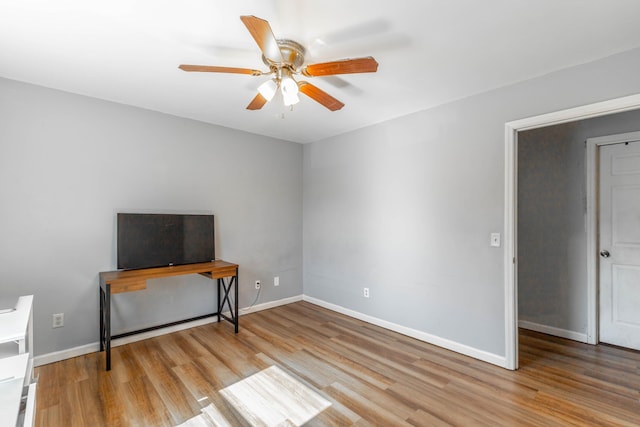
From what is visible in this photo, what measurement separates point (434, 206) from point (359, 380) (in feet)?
5.91

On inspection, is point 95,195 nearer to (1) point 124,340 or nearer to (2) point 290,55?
(1) point 124,340

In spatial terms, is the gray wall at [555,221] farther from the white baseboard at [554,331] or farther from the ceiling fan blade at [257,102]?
the ceiling fan blade at [257,102]

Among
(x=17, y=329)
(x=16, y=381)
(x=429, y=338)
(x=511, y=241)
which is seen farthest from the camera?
(x=429, y=338)

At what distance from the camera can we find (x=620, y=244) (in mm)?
3055

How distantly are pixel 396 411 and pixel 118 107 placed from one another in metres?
3.63

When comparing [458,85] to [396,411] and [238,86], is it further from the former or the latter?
[396,411]

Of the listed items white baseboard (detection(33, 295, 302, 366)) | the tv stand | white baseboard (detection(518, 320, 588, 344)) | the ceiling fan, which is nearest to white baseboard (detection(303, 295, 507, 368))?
white baseboard (detection(33, 295, 302, 366))

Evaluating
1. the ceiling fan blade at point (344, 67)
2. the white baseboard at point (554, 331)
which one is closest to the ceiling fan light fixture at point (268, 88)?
the ceiling fan blade at point (344, 67)

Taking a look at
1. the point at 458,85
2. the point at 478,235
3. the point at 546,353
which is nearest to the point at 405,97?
the point at 458,85

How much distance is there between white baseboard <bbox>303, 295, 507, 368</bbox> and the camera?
2.70 meters

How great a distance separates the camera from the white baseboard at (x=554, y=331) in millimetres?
3198

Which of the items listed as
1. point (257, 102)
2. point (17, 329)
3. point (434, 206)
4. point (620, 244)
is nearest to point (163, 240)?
point (17, 329)

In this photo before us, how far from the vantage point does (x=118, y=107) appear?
10.0 feet

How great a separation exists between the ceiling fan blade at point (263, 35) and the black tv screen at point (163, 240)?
2208 millimetres
